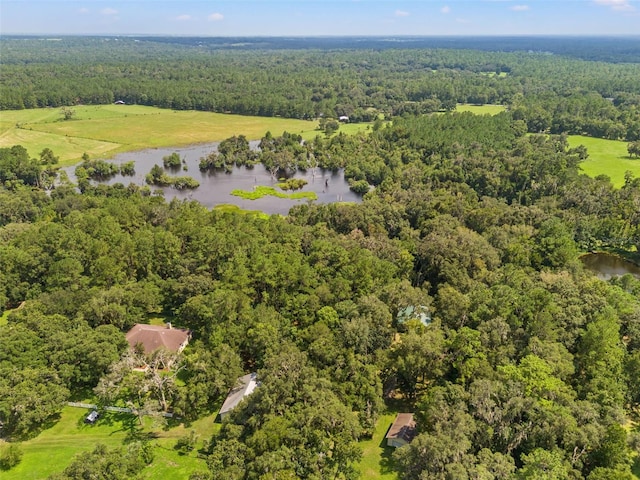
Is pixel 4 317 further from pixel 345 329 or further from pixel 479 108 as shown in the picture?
pixel 479 108

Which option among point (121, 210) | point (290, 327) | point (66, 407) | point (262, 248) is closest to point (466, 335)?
point (290, 327)

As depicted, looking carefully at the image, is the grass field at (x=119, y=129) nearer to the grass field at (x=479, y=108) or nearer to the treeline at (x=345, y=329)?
the treeline at (x=345, y=329)

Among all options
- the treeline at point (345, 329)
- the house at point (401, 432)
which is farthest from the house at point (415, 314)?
the house at point (401, 432)

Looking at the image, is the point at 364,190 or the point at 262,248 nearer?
the point at 262,248

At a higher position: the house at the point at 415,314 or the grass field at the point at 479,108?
the grass field at the point at 479,108

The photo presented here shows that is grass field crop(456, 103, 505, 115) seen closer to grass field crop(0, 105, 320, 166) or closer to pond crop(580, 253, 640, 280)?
grass field crop(0, 105, 320, 166)

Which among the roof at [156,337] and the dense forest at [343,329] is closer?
the dense forest at [343,329]

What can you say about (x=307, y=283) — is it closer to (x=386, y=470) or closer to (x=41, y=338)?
(x=386, y=470)
